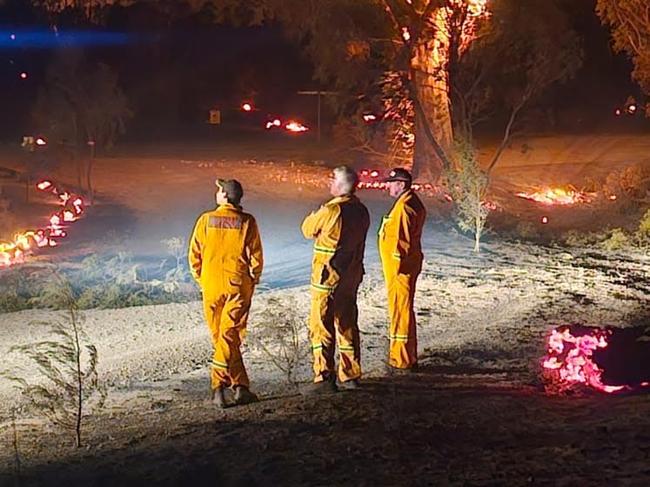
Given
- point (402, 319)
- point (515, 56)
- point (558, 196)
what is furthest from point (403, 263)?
point (515, 56)

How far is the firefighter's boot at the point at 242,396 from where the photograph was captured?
26.8ft

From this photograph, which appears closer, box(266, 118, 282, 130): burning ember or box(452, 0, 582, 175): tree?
box(452, 0, 582, 175): tree

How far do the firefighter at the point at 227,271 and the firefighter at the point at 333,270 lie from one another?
0.49 m

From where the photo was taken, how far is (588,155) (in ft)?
108

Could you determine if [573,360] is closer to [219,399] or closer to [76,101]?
[219,399]

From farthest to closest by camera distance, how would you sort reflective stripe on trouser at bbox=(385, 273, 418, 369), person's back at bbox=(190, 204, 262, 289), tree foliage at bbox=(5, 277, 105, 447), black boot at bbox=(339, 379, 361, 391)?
reflective stripe on trouser at bbox=(385, 273, 418, 369), black boot at bbox=(339, 379, 361, 391), person's back at bbox=(190, 204, 262, 289), tree foliage at bbox=(5, 277, 105, 447)

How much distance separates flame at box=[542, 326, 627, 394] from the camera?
30.2ft

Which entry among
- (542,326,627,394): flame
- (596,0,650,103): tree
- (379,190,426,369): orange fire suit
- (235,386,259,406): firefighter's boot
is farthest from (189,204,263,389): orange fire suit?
(596,0,650,103): tree

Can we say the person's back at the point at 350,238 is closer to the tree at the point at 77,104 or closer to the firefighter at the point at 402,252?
the firefighter at the point at 402,252

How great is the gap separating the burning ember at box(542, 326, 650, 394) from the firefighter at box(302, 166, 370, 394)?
1.89m

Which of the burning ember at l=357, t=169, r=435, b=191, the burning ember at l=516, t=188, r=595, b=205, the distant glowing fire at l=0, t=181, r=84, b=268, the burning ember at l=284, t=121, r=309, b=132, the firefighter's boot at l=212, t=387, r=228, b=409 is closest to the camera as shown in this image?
the firefighter's boot at l=212, t=387, r=228, b=409

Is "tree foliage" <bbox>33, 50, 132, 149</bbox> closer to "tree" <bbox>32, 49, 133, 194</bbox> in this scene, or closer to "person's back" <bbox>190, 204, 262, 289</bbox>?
"tree" <bbox>32, 49, 133, 194</bbox>

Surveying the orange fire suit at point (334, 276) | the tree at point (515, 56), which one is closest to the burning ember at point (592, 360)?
the orange fire suit at point (334, 276)

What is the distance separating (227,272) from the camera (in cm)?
802
